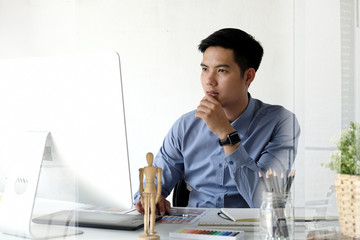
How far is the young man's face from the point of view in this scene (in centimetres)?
201

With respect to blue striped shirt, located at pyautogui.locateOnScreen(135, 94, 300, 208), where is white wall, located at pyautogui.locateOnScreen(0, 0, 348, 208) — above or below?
above

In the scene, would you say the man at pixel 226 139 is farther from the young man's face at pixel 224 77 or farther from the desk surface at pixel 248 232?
the desk surface at pixel 248 232

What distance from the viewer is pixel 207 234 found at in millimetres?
1144

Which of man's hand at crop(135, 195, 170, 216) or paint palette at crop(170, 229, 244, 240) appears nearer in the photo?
paint palette at crop(170, 229, 244, 240)

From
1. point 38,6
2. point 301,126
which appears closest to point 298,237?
point 301,126

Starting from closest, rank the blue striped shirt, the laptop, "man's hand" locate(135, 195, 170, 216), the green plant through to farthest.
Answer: the green plant → the laptop → "man's hand" locate(135, 195, 170, 216) → the blue striped shirt

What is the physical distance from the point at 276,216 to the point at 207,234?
20 centimetres

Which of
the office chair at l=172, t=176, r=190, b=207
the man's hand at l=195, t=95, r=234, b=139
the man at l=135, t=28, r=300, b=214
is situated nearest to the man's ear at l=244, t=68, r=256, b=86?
the man at l=135, t=28, r=300, b=214

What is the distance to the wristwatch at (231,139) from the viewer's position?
174 cm

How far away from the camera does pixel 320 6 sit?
4.25ft

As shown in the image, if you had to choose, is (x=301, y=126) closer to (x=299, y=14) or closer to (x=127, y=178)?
(x=299, y=14)

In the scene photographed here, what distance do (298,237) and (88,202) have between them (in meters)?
0.57

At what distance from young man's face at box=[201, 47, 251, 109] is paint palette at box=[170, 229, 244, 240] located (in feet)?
2.89

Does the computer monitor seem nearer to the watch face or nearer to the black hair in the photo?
the watch face
